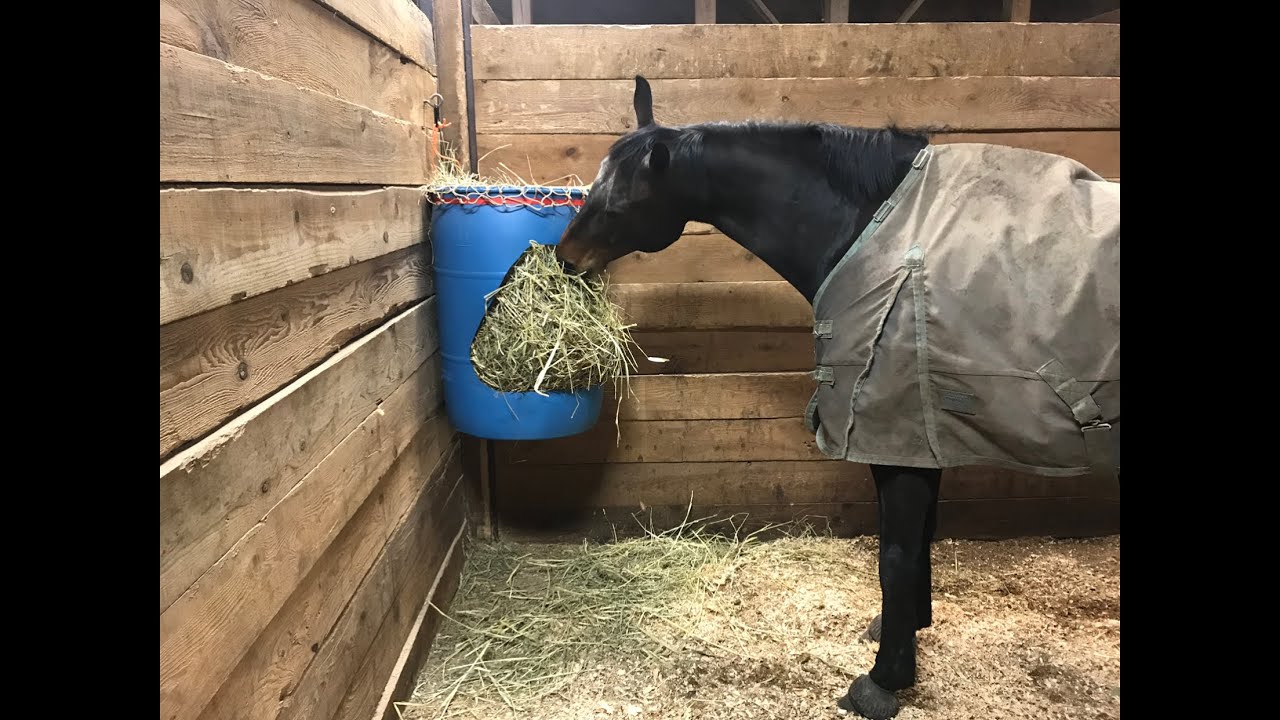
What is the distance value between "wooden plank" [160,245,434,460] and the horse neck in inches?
39.9

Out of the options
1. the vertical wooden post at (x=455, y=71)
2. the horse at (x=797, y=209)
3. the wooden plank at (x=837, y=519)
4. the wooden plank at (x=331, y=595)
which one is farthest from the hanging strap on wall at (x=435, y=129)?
the wooden plank at (x=837, y=519)

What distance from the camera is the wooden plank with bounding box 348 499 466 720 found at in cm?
163

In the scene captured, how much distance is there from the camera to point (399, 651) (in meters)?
1.91

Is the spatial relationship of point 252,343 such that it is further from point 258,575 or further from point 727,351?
point 727,351

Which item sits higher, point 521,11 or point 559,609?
point 521,11

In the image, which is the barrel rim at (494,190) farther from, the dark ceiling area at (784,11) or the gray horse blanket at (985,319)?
the dark ceiling area at (784,11)

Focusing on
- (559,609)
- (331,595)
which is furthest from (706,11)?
(331,595)

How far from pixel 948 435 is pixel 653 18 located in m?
3.93

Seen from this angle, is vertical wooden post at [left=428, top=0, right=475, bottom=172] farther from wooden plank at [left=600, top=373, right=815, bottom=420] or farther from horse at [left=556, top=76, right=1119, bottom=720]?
wooden plank at [left=600, top=373, right=815, bottom=420]

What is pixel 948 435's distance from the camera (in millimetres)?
A: 1688

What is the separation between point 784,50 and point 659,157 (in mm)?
932

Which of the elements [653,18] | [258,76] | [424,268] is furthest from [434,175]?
[653,18]

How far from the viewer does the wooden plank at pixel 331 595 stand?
1.10 metres

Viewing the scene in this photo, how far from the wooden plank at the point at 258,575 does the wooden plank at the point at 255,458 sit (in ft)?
0.09
